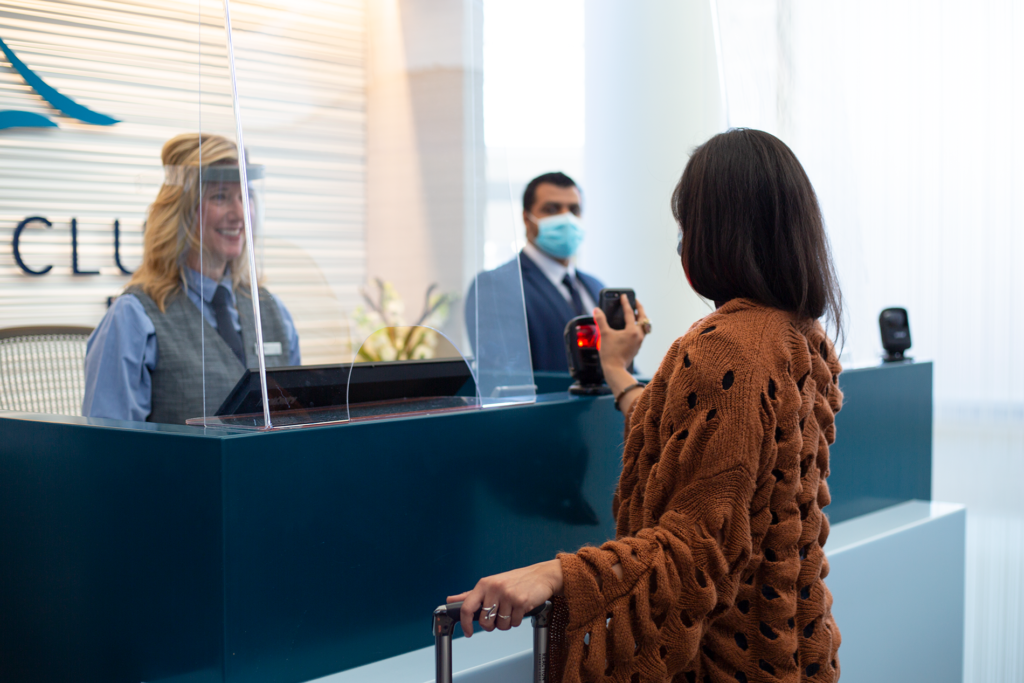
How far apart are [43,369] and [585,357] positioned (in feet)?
6.10

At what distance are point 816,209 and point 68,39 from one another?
9.35ft

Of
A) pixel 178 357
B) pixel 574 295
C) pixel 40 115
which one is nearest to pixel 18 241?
pixel 40 115

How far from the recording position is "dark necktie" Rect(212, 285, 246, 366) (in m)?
1.79

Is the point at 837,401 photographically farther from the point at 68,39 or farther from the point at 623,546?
the point at 68,39

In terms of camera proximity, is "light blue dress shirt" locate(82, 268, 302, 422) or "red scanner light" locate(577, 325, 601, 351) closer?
"red scanner light" locate(577, 325, 601, 351)

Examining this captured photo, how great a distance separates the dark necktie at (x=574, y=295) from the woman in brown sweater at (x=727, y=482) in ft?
5.54

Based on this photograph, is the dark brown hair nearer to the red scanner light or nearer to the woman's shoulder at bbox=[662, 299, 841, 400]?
the woman's shoulder at bbox=[662, 299, 841, 400]

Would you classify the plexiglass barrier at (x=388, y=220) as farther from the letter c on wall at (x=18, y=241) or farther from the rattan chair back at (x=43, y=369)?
the letter c on wall at (x=18, y=241)

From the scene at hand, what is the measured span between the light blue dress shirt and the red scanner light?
0.70 meters

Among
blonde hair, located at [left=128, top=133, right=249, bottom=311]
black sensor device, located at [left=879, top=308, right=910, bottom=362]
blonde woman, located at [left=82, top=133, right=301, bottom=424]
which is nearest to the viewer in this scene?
blonde woman, located at [left=82, top=133, right=301, bottom=424]

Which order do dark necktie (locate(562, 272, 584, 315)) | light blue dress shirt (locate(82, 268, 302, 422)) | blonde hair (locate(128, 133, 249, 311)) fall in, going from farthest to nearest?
1. dark necktie (locate(562, 272, 584, 315))
2. blonde hair (locate(128, 133, 249, 311))
3. light blue dress shirt (locate(82, 268, 302, 422))

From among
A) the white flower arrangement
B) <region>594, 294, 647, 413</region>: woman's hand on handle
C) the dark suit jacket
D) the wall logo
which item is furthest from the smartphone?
the wall logo

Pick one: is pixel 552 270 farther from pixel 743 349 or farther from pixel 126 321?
pixel 743 349

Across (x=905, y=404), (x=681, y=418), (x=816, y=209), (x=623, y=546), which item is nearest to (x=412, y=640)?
(x=623, y=546)
